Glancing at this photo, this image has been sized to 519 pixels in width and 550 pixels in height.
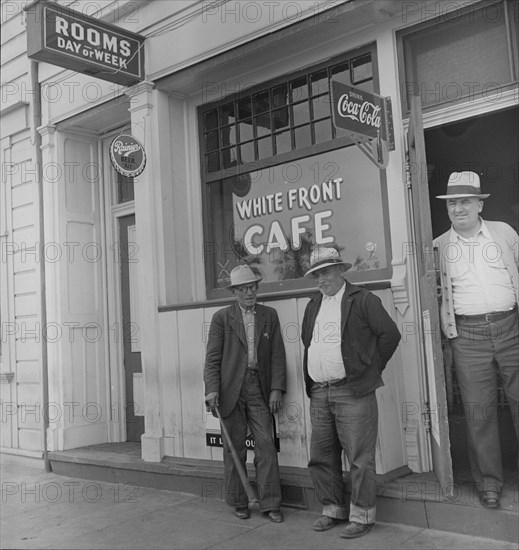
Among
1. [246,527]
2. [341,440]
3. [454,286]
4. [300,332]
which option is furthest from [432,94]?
[246,527]

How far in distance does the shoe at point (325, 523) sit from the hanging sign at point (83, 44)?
4.60 m

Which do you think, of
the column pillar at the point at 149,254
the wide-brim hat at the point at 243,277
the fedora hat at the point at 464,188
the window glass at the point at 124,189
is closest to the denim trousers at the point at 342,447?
the wide-brim hat at the point at 243,277

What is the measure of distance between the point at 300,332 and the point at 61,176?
3958 millimetres

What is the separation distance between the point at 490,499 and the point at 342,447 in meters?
1.06

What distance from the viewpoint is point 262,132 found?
6555 mm

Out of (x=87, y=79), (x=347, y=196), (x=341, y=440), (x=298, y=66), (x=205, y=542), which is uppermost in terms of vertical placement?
(x=87, y=79)

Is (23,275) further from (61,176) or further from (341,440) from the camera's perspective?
(341,440)

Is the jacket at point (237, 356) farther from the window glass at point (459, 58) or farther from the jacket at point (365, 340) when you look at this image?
the window glass at point (459, 58)

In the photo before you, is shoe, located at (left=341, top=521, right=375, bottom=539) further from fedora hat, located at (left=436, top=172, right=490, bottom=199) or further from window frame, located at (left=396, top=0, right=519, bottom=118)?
window frame, located at (left=396, top=0, right=519, bottom=118)

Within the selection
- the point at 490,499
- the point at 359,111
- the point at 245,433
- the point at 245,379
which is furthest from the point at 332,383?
the point at 359,111

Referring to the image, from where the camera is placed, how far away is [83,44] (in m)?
6.33

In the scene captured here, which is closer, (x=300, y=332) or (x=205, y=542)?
(x=205, y=542)

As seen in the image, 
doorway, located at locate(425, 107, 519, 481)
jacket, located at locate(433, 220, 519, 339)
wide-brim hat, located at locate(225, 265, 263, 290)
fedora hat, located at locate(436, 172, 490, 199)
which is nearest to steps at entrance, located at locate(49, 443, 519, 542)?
jacket, located at locate(433, 220, 519, 339)

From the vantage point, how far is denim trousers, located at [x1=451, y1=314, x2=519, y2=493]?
176 inches
